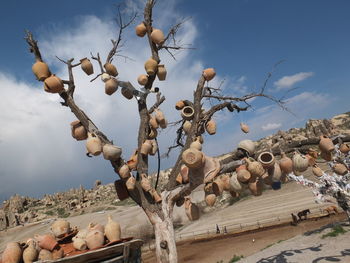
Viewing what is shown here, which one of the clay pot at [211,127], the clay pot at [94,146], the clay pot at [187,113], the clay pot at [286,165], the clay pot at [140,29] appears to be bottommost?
the clay pot at [286,165]

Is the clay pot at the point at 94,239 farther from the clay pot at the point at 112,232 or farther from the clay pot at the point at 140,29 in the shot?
the clay pot at the point at 140,29

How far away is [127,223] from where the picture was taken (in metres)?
29.9

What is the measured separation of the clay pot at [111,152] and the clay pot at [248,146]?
1796mm

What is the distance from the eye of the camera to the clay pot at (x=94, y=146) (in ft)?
14.0

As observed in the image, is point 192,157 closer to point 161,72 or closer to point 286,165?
point 286,165

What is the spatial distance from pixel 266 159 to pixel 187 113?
7.48 feet

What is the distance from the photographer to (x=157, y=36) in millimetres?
5637

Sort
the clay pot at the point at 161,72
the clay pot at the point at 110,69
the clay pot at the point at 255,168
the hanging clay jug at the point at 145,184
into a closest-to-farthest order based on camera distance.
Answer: the clay pot at the point at 255,168
the hanging clay jug at the point at 145,184
the clay pot at the point at 110,69
the clay pot at the point at 161,72

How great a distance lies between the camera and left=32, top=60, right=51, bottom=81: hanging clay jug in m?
4.34

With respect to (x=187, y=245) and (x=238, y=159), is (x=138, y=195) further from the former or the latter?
(x=187, y=245)

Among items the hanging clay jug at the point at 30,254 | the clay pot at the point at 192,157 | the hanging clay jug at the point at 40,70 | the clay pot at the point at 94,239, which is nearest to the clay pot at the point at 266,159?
the clay pot at the point at 192,157

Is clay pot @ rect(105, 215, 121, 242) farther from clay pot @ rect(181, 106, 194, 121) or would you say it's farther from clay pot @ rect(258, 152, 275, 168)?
clay pot @ rect(181, 106, 194, 121)

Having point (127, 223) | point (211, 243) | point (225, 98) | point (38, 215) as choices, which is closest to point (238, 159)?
point (225, 98)

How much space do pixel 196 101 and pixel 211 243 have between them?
17021 mm
